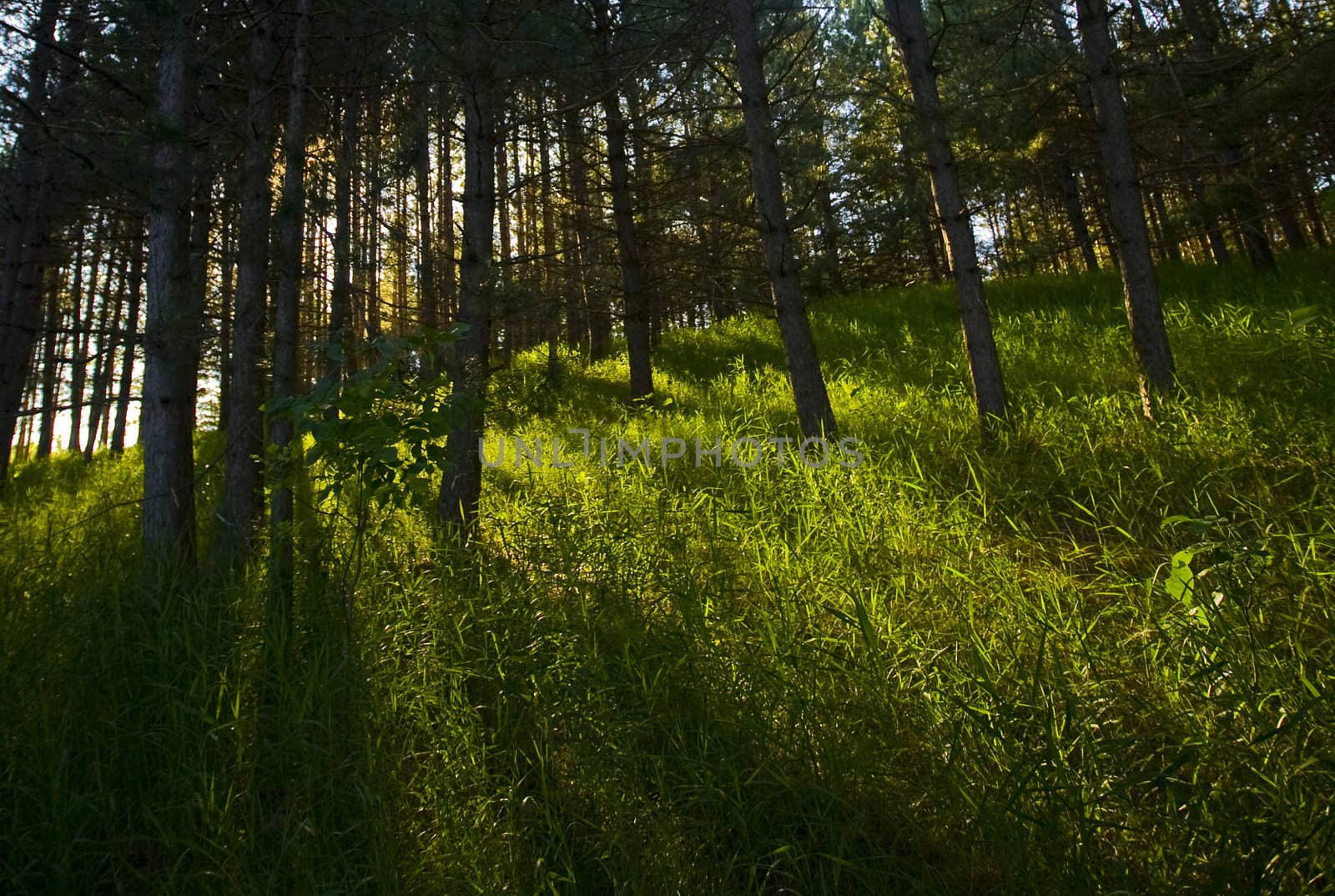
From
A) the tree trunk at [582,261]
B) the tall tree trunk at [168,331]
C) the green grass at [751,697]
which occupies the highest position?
the tree trunk at [582,261]

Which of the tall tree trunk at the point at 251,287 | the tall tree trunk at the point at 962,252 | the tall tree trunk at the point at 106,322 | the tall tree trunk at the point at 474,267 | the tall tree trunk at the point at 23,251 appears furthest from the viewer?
the tall tree trunk at the point at 106,322

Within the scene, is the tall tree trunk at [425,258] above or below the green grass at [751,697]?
above

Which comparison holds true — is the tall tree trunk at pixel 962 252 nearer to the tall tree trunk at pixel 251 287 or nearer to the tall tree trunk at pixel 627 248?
the tall tree trunk at pixel 627 248

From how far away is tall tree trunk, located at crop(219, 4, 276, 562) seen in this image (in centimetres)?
496

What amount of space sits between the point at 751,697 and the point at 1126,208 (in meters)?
5.24

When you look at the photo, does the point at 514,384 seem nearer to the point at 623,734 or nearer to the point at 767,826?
the point at 623,734

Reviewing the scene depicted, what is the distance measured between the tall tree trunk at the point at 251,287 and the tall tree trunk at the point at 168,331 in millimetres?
321

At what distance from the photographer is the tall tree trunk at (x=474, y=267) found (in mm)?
4762

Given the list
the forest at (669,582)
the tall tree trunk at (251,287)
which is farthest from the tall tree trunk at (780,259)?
the tall tree trunk at (251,287)

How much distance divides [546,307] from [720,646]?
16.6 ft

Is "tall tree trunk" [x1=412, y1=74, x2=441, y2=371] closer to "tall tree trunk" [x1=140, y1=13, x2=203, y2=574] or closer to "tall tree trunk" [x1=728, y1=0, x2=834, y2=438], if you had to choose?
"tall tree trunk" [x1=140, y1=13, x2=203, y2=574]

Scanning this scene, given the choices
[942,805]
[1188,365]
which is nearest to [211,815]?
[942,805]

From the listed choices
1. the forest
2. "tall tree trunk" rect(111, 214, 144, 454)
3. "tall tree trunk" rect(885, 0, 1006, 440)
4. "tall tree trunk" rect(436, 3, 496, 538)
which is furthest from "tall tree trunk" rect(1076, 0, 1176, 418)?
"tall tree trunk" rect(111, 214, 144, 454)

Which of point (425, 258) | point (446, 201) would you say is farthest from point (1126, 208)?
point (446, 201)
